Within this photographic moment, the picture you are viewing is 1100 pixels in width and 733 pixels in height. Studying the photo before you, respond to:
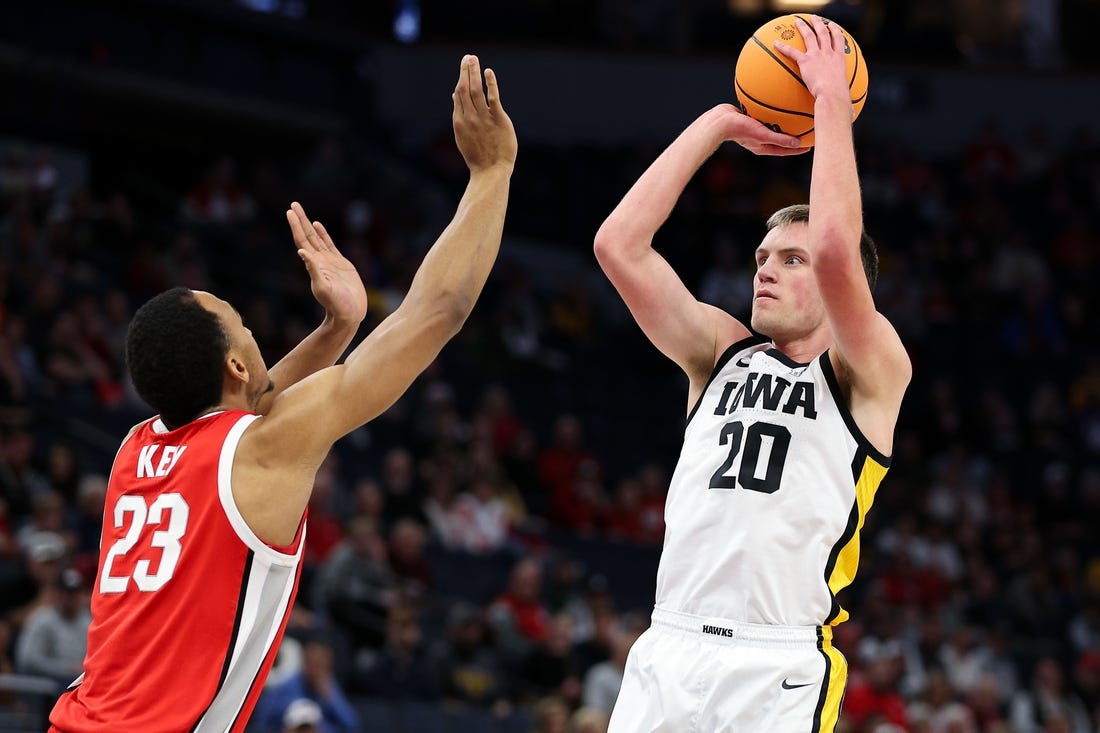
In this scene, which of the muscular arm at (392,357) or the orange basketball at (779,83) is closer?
the muscular arm at (392,357)

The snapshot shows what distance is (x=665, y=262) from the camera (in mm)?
4492

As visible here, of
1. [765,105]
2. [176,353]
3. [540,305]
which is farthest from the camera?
[540,305]

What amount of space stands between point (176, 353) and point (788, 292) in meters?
1.73

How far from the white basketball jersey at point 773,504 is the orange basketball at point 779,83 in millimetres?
702

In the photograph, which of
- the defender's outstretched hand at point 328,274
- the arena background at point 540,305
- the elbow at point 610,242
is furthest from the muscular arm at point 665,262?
the arena background at point 540,305

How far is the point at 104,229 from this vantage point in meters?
16.0

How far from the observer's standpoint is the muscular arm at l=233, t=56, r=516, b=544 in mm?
3740

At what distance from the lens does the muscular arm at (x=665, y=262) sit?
4.50 metres

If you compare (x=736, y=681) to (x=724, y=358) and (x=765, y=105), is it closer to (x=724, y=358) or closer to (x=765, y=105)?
(x=724, y=358)

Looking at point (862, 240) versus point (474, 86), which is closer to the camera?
point (474, 86)

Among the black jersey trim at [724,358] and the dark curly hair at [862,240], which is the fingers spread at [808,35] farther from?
the black jersey trim at [724,358]

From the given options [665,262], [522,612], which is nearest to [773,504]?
[665,262]

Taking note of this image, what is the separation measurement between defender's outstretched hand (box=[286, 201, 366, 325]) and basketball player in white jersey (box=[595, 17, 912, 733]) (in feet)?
3.37

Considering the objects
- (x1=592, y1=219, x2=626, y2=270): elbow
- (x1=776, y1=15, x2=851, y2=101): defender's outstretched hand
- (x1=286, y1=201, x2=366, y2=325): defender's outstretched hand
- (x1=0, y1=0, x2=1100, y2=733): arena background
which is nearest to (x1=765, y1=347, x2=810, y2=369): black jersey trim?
(x1=592, y1=219, x2=626, y2=270): elbow
